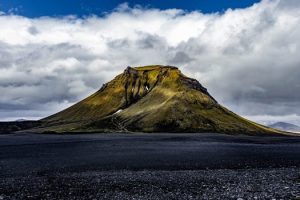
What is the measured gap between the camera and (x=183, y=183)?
47.1 metres

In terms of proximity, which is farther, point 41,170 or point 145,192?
point 41,170

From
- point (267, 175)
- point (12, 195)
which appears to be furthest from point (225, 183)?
point (12, 195)

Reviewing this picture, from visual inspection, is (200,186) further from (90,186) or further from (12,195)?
(12,195)

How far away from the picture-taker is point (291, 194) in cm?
3634

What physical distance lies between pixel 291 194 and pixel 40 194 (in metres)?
25.9

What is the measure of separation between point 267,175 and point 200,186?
13924 millimetres

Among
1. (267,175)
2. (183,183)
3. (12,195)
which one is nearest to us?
(12,195)

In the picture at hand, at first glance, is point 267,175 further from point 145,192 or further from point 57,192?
point 57,192

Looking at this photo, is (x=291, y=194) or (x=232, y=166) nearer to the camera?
(x=291, y=194)

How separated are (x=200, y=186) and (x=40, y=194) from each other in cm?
1829

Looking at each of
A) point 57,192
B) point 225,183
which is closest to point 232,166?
point 225,183

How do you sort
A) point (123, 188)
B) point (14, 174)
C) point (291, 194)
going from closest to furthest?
point (291, 194), point (123, 188), point (14, 174)

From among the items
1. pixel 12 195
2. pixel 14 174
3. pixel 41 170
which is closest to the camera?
pixel 12 195

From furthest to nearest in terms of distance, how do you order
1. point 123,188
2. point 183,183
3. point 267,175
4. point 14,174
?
1. point 14,174
2. point 267,175
3. point 183,183
4. point 123,188
